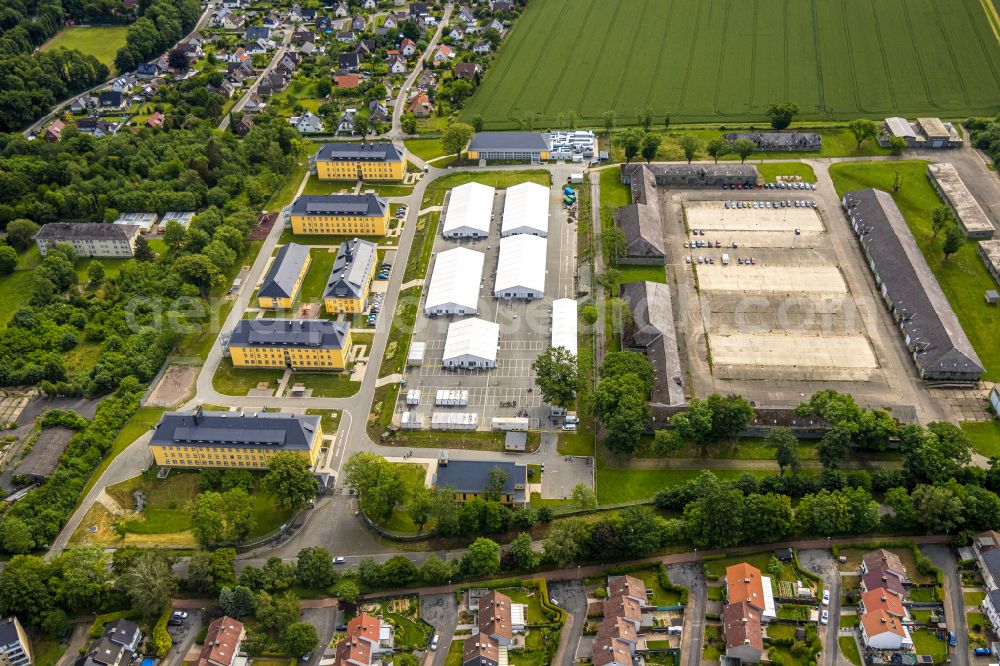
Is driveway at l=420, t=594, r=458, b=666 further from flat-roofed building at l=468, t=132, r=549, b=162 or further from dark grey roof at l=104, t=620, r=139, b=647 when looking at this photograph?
flat-roofed building at l=468, t=132, r=549, b=162

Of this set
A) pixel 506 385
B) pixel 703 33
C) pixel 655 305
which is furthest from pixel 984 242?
pixel 703 33

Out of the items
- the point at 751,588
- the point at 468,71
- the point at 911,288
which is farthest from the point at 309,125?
the point at 751,588

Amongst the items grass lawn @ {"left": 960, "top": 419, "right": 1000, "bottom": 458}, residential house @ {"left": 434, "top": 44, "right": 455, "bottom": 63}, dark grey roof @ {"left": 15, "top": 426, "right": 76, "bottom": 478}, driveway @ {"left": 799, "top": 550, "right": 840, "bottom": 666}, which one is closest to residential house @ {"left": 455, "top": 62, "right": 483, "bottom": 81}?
residential house @ {"left": 434, "top": 44, "right": 455, "bottom": 63}

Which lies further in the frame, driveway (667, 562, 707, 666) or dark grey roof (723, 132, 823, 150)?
dark grey roof (723, 132, 823, 150)

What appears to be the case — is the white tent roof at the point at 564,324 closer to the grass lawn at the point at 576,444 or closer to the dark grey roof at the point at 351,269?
the grass lawn at the point at 576,444

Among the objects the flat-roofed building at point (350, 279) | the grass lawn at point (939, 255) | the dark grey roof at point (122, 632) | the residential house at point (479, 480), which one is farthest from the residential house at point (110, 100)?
the grass lawn at point (939, 255)

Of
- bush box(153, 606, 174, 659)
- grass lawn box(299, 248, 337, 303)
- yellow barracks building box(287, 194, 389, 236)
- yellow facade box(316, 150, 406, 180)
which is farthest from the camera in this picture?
yellow facade box(316, 150, 406, 180)
